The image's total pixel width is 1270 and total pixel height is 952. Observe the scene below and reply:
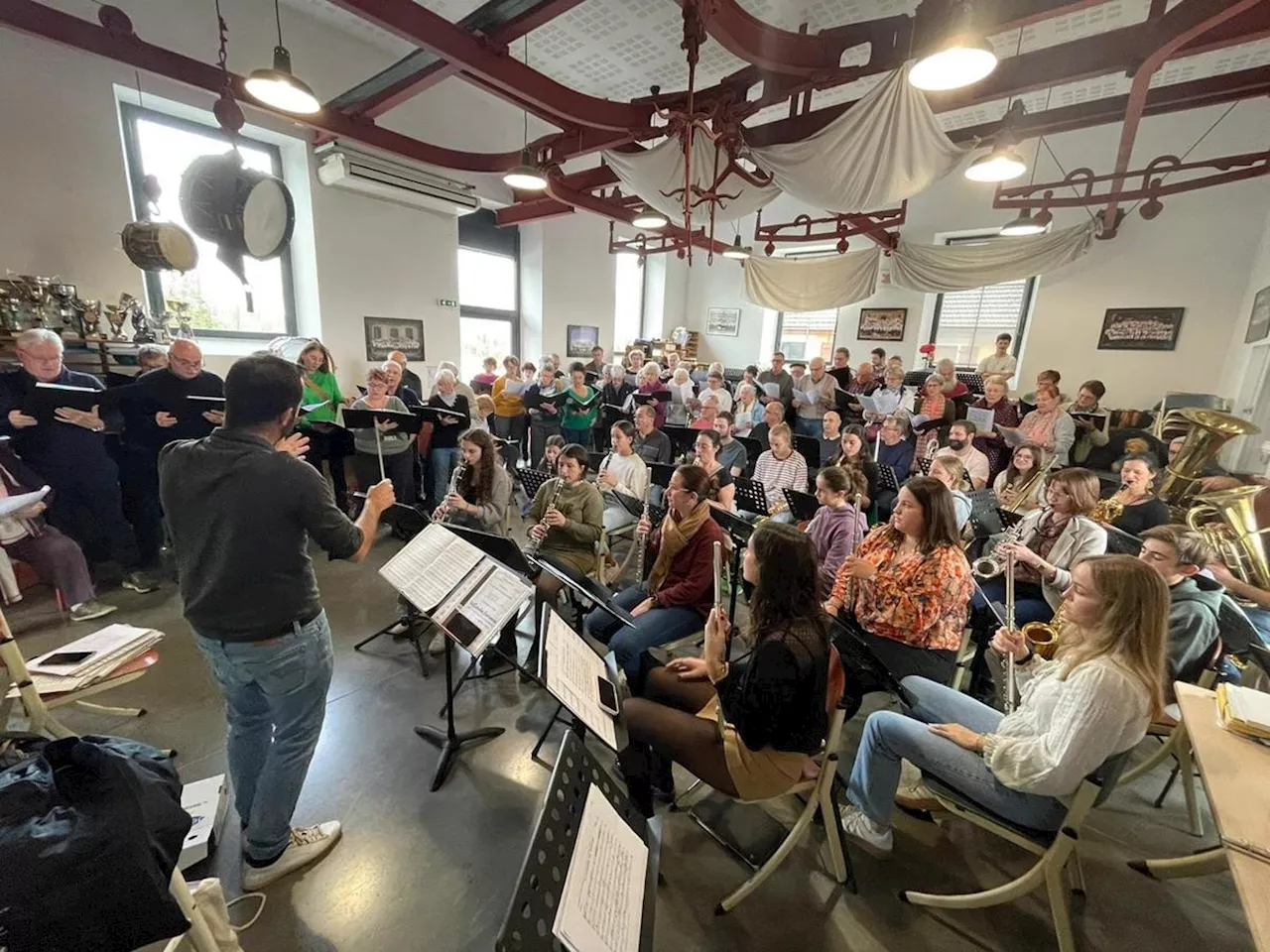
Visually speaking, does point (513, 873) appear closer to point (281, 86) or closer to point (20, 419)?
point (20, 419)

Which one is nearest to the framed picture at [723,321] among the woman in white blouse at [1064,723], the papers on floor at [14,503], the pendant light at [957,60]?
the pendant light at [957,60]

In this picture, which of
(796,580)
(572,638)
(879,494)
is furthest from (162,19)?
(879,494)

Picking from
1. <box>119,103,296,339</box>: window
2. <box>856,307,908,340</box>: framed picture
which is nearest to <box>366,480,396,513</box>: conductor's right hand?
<box>119,103,296,339</box>: window

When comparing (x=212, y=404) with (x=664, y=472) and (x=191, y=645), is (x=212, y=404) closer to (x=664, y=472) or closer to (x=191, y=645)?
(x=191, y=645)

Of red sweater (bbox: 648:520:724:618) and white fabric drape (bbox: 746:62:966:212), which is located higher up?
white fabric drape (bbox: 746:62:966:212)

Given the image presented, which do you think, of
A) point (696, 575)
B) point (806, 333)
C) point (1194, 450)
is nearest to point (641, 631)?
point (696, 575)

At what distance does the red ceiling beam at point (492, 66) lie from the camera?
327 cm

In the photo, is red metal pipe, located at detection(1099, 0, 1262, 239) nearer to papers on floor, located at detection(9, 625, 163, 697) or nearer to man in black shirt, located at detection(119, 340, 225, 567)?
papers on floor, located at detection(9, 625, 163, 697)

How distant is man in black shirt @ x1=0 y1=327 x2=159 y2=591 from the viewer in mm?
3328

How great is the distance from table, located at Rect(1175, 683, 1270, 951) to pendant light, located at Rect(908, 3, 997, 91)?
2.66m

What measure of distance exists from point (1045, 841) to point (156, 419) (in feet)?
17.3

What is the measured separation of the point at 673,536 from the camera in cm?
277

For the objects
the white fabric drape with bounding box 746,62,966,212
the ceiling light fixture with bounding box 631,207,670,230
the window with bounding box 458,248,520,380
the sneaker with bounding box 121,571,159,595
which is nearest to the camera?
the white fabric drape with bounding box 746,62,966,212

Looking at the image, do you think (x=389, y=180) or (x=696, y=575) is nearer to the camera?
(x=696, y=575)
